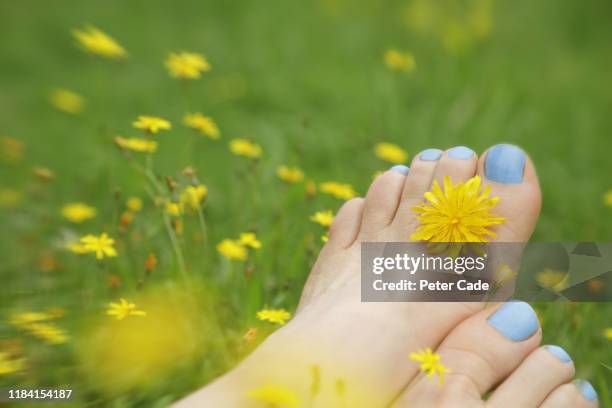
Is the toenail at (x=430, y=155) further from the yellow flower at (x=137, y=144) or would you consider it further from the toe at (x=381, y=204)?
the yellow flower at (x=137, y=144)

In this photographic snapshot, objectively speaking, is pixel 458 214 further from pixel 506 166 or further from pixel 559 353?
pixel 559 353

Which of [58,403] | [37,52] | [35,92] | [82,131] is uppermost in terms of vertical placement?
[37,52]

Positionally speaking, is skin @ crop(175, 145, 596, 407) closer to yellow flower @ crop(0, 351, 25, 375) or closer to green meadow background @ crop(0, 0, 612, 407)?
green meadow background @ crop(0, 0, 612, 407)

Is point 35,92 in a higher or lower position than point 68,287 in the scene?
higher

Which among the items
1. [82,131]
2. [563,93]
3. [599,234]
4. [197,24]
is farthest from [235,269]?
[197,24]

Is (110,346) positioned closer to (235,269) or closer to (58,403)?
(58,403)

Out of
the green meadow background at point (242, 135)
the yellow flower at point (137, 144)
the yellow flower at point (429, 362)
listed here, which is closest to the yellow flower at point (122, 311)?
the green meadow background at point (242, 135)

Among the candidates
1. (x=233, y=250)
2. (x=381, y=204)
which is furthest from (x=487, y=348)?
(x=233, y=250)

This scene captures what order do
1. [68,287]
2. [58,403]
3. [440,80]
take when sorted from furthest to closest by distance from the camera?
[440,80]
[68,287]
[58,403]
